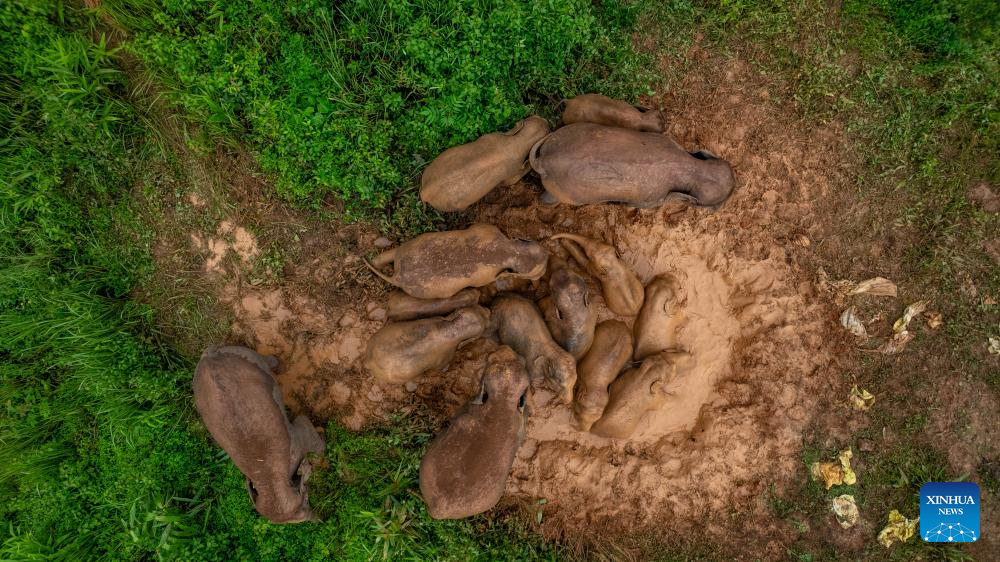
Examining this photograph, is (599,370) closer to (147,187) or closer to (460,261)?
(460,261)

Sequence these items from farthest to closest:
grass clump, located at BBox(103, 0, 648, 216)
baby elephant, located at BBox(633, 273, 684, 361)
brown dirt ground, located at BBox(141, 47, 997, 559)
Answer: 1. brown dirt ground, located at BBox(141, 47, 997, 559)
2. baby elephant, located at BBox(633, 273, 684, 361)
3. grass clump, located at BBox(103, 0, 648, 216)

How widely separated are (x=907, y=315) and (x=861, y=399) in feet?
3.52

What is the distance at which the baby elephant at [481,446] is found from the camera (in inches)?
182

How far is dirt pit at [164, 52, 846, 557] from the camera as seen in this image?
5379mm

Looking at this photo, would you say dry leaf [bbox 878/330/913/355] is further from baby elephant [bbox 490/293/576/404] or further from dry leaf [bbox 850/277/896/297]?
baby elephant [bbox 490/293/576/404]

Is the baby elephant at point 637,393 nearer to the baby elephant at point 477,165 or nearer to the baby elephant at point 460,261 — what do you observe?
the baby elephant at point 460,261

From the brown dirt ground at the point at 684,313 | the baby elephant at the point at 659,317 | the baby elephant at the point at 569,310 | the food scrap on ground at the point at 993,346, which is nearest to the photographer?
the baby elephant at the point at 569,310

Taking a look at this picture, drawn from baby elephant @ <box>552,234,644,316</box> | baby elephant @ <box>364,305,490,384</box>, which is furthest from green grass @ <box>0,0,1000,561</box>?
baby elephant @ <box>552,234,644,316</box>

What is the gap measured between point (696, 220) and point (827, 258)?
62.5 inches

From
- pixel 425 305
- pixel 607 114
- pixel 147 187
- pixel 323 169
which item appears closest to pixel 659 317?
pixel 607 114

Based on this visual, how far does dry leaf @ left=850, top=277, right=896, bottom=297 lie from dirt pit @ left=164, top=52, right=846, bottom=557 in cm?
37

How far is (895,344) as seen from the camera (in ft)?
18.1

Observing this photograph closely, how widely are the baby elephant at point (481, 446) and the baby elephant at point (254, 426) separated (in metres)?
1.34

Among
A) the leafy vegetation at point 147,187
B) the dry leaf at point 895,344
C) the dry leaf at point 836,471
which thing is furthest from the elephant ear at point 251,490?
the dry leaf at point 895,344
